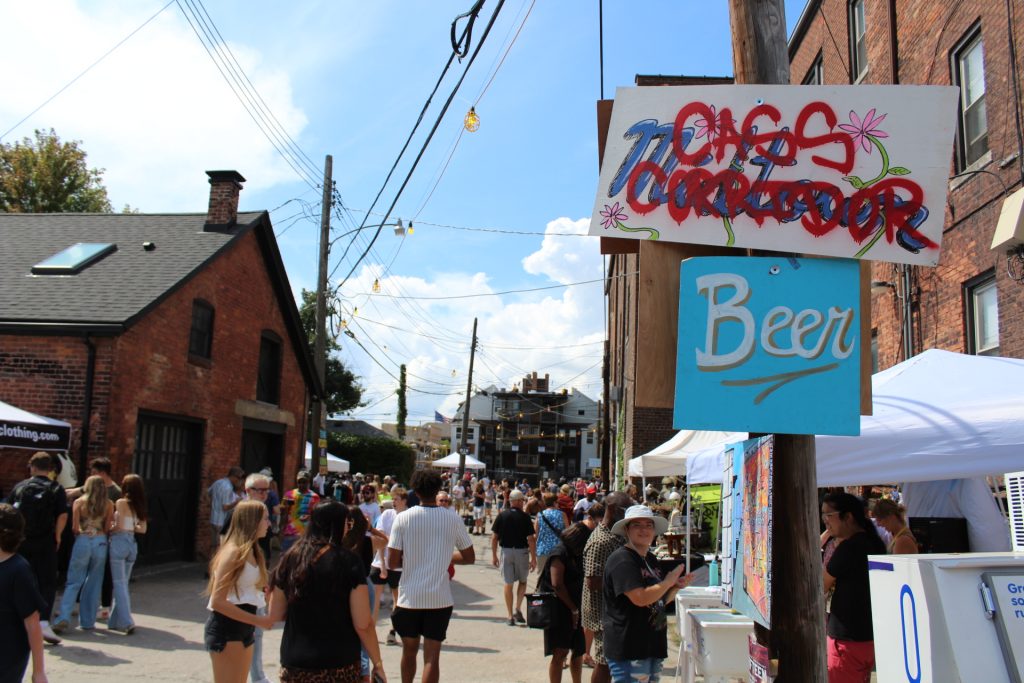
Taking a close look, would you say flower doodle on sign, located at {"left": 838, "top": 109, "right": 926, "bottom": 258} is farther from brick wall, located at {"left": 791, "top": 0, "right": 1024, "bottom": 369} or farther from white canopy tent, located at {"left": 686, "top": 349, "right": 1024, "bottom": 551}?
brick wall, located at {"left": 791, "top": 0, "right": 1024, "bottom": 369}

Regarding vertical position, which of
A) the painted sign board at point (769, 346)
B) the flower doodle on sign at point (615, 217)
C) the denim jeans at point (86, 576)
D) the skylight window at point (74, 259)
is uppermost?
the skylight window at point (74, 259)

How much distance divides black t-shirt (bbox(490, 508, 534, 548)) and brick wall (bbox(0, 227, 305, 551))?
5.80 metres

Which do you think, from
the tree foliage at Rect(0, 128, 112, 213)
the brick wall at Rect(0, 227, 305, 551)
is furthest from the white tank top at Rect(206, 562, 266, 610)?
the tree foliage at Rect(0, 128, 112, 213)

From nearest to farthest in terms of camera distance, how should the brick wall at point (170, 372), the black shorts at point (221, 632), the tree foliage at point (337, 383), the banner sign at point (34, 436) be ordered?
the black shorts at point (221, 632) < the banner sign at point (34, 436) < the brick wall at point (170, 372) < the tree foliage at point (337, 383)

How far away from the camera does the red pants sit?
5.35 metres

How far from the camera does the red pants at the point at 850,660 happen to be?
5348mm

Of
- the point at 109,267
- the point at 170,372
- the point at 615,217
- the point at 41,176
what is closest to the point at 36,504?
the point at 170,372

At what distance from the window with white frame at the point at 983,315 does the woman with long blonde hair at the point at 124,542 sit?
10.4 meters

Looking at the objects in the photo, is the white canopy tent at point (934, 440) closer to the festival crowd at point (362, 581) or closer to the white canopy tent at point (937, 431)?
the white canopy tent at point (937, 431)

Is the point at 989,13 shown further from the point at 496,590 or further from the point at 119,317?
the point at 119,317

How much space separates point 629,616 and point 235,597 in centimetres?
249

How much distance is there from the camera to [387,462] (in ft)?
133

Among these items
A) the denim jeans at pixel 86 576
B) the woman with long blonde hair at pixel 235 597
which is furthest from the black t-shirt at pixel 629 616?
the denim jeans at pixel 86 576

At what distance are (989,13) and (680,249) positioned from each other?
912cm
